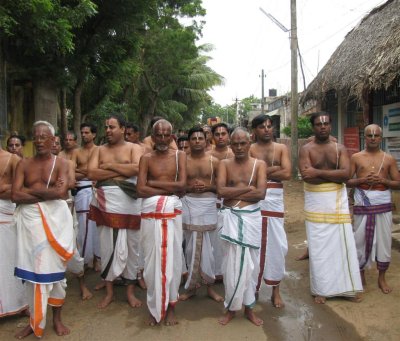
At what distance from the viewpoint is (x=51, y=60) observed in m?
8.53

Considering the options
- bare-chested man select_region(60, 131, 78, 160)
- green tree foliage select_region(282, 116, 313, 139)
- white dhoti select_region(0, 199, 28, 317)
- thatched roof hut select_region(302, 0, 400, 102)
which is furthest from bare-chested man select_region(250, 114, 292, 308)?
green tree foliage select_region(282, 116, 313, 139)

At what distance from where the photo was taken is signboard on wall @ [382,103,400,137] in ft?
28.6

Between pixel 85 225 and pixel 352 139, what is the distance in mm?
8264

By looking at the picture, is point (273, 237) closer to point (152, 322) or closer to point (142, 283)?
point (152, 322)

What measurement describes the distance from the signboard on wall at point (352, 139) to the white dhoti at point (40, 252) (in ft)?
29.4

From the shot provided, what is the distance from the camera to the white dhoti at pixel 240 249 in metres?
3.81

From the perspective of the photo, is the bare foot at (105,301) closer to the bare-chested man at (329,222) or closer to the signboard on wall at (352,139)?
the bare-chested man at (329,222)

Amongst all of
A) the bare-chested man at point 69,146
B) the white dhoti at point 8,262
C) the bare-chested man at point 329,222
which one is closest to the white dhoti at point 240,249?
the bare-chested man at point 329,222

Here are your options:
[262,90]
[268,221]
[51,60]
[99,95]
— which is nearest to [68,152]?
[268,221]

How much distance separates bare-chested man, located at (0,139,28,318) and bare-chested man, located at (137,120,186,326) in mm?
1228

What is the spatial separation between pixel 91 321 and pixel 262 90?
104ft

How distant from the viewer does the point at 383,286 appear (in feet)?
15.4

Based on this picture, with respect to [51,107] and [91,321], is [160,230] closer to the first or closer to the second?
[91,321]

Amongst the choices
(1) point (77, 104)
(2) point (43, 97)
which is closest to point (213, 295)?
(2) point (43, 97)
